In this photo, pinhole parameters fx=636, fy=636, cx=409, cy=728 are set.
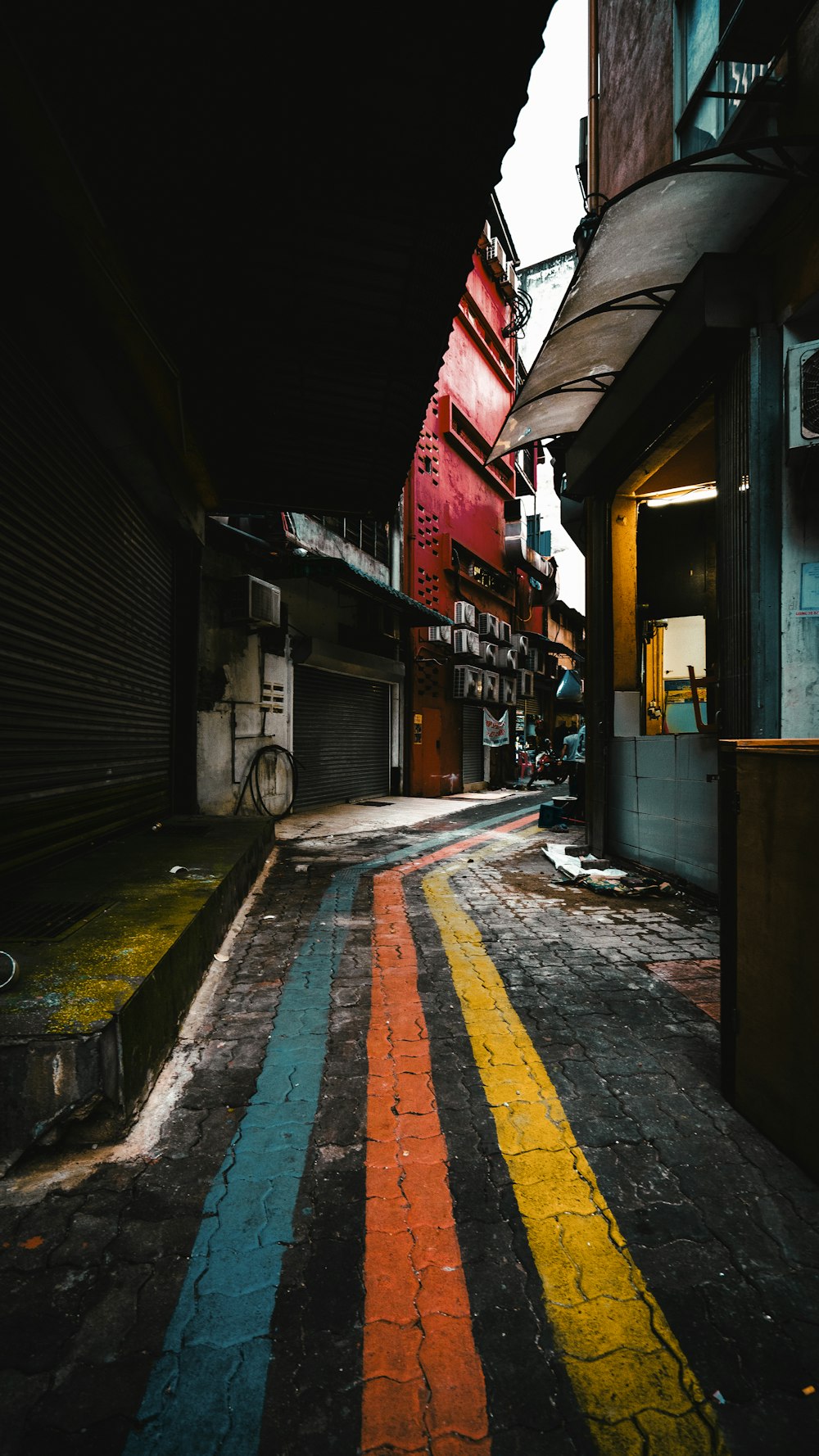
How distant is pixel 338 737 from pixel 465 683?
5.24 meters

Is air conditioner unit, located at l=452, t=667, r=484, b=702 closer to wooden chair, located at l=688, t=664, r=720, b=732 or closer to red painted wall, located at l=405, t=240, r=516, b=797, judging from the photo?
red painted wall, located at l=405, t=240, r=516, b=797

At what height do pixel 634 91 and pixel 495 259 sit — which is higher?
pixel 495 259

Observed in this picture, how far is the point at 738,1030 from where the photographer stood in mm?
2348

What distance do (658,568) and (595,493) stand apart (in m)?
2.41

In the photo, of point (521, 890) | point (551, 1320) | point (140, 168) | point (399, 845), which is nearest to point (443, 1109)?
point (551, 1320)

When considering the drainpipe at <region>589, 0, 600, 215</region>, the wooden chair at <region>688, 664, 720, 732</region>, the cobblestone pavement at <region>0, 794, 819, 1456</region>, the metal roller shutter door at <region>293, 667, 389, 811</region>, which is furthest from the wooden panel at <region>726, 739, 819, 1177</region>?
the metal roller shutter door at <region>293, 667, 389, 811</region>

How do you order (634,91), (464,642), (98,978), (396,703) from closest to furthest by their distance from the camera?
1. (98,978)
2. (634,91)
3. (396,703)
4. (464,642)

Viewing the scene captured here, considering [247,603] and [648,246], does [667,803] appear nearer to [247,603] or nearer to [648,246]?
[648,246]

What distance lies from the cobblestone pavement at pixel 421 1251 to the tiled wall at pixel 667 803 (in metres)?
2.71

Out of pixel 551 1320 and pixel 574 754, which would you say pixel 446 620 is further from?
pixel 551 1320

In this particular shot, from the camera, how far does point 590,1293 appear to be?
5.11ft

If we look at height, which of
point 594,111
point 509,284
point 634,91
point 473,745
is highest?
point 509,284

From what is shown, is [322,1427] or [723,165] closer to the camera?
[322,1427]

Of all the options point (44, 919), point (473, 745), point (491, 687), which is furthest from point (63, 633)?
point (473, 745)
